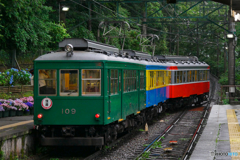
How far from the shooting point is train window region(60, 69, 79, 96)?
1080 centimetres

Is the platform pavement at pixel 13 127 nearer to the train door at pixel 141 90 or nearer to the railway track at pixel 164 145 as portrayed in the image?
the railway track at pixel 164 145

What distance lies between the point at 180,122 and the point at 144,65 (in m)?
3.80

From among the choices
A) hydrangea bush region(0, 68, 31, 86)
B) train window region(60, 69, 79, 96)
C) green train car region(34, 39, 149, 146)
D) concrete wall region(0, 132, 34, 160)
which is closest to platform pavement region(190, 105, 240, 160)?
green train car region(34, 39, 149, 146)

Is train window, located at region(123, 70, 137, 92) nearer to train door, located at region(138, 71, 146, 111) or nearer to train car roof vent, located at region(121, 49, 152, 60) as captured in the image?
train door, located at region(138, 71, 146, 111)

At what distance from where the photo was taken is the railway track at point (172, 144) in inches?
440

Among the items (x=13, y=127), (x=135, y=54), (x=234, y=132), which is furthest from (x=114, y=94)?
(x=135, y=54)

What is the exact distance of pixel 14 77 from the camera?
18.5 meters

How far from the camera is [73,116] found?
424 inches

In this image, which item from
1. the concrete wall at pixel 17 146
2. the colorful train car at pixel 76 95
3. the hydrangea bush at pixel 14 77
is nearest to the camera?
the concrete wall at pixel 17 146

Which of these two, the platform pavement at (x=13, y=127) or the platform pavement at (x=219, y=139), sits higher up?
the platform pavement at (x=13, y=127)

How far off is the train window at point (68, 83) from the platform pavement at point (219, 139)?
343 cm

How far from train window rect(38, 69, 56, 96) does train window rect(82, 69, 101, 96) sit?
0.79 metres

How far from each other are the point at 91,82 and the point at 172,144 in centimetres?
361

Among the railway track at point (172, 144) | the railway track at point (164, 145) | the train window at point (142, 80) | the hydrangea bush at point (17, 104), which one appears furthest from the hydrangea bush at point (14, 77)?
the railway track at point (172, 144)
